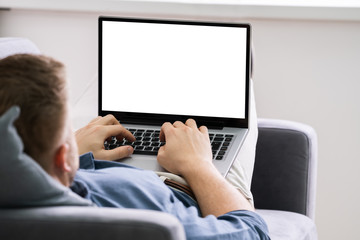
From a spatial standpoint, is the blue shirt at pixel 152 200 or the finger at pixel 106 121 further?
the finger at pixel 106 121

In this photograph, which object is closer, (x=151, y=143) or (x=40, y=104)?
(x=40, y=104)

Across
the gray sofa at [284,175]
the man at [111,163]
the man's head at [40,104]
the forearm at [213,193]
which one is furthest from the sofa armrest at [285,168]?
the man's head at [40,104]

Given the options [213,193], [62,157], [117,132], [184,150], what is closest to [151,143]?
[117,132]

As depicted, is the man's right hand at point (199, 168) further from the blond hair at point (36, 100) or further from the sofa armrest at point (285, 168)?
the sofa armrest at point (285, 168)

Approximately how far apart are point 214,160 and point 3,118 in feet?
2.34

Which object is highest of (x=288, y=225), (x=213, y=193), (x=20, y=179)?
(x=20, y=179)

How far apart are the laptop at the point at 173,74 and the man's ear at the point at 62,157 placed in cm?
63

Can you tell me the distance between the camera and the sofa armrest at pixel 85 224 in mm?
860

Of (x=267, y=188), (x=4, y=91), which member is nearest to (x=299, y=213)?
(x=267, y=188)

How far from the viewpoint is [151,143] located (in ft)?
5.11

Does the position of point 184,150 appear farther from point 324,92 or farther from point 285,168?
point 324,92

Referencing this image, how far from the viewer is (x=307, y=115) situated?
8.16 ft

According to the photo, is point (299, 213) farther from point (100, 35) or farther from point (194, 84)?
Result: point (100, 35)

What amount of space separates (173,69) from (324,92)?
0.95 metres
